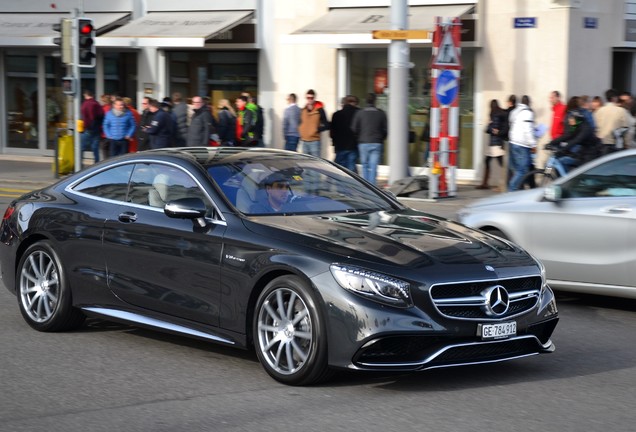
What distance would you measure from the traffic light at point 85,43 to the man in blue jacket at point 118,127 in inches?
40.2

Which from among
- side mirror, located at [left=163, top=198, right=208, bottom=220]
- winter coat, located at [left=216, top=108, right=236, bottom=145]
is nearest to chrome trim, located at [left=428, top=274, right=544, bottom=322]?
side mirror, located at [left=163, top=198, right=208, bottom=220]

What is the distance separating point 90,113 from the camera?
24.3m

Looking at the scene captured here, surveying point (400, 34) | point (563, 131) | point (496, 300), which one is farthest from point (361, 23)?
point (496, 300)

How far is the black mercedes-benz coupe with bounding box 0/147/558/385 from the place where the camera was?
21.1 ft

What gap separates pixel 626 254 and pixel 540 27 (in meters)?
13.9

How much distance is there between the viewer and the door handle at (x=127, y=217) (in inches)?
307

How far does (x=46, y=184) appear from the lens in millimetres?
23422

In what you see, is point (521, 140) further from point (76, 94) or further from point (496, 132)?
point (76, 94)

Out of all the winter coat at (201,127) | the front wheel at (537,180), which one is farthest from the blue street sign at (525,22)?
the winter coat at (201,127)

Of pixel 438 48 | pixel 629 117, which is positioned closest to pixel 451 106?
pixel 438 48

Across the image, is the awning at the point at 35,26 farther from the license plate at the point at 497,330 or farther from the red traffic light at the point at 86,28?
the license plate at the point at 497,330

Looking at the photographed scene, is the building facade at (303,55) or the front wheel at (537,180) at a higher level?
the building facade at (303,55)

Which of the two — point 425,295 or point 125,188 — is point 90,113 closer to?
point 125,188

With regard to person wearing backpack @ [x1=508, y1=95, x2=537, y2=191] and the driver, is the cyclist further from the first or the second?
the driver
